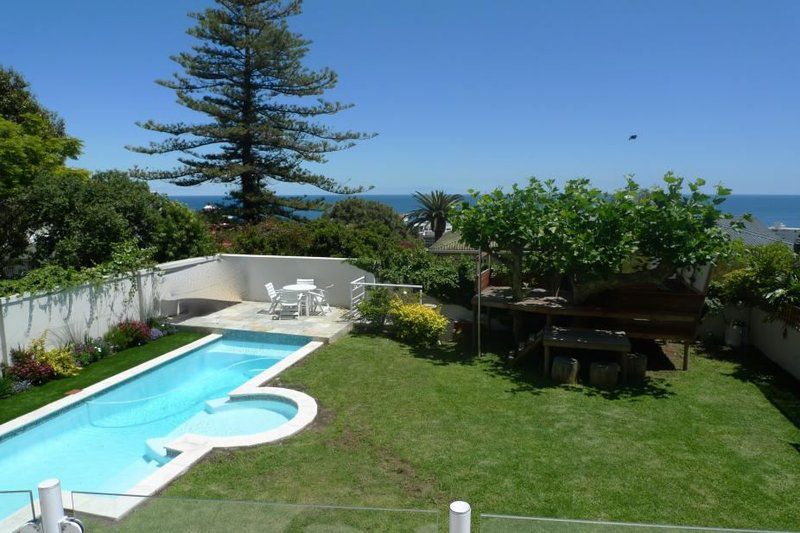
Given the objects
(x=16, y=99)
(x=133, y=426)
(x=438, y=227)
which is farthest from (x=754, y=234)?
(x=438, y=227)

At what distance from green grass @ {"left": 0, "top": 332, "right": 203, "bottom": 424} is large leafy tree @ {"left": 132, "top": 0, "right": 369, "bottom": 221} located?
1561cm

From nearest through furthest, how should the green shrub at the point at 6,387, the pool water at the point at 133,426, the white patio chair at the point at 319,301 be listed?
the pool water at the point at 133,426 → the green shrub at the point at 6,387 → the white patio chair at the point at 319,301

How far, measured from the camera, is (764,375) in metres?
8.63

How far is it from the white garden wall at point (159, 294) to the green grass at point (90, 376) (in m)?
0.75

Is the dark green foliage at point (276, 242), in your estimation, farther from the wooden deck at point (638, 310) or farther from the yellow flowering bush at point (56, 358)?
the wooden deck at point (638, 310)

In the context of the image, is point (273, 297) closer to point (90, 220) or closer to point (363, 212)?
point (90, 220)

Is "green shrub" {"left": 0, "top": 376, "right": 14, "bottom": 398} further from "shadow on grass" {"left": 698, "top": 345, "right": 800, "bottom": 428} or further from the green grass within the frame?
"shadow on grass" {"left": 698, "top": 345, "right": 800, "bottom": 428}

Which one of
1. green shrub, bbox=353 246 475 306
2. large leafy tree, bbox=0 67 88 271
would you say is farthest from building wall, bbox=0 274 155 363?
green shrub, bbox=353 246 475 306

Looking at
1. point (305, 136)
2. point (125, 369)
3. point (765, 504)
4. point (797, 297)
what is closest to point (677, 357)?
point (797, 297)

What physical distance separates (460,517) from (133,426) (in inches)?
249

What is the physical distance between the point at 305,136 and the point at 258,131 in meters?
2.44

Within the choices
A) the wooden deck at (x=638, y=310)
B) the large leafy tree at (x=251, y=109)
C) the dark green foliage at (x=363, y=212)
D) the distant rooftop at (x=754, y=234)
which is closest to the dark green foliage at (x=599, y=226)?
the wooden deck at (x=638, y=310)

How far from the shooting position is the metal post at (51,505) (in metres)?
2.99

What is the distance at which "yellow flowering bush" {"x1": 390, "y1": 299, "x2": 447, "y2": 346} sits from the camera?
10367 mm
